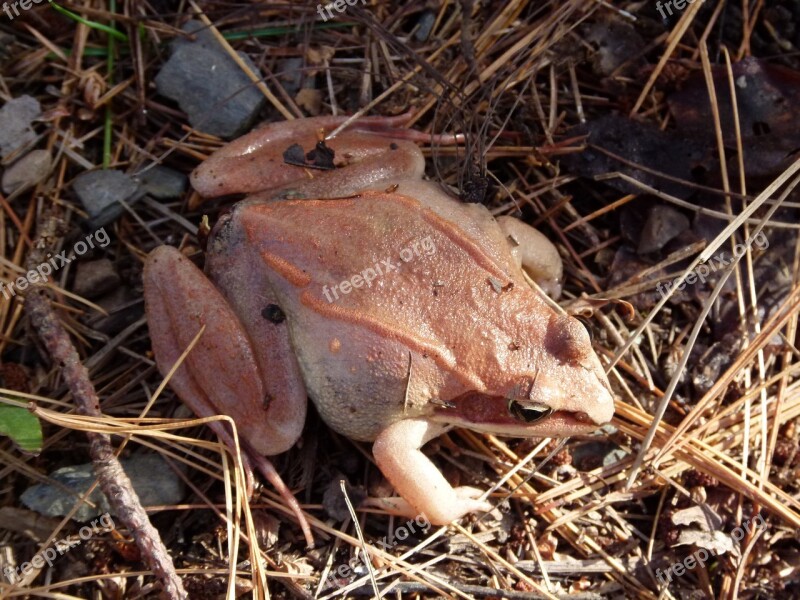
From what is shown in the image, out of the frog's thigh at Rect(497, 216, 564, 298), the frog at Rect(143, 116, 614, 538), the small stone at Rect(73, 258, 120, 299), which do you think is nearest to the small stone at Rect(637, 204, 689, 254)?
the frog's thigh at Rect(497, 216, 564, 298)

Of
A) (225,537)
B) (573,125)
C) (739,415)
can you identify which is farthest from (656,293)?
(225,537)

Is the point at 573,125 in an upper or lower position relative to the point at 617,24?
lower

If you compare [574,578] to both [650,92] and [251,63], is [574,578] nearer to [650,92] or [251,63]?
[650,92]

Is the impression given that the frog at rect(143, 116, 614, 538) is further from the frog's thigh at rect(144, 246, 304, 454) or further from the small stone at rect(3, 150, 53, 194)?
the small stone at rect(3, 150, 53, 194)

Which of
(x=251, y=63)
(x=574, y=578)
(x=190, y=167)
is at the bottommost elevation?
(x=574, y=578)

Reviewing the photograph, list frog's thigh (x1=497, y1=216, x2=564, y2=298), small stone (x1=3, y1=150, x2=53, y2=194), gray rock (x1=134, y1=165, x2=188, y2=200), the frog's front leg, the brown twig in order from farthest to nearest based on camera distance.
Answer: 1. gray rock (x1=134, y1=165, x2=188, y2=200)
2. small stone (x1=3, y1=150, x2=53, y2=194)
3. frog's thigh (x1=497, y1=216, x2=564, y2=298)
4. the frog's front leg
5. the brown twig

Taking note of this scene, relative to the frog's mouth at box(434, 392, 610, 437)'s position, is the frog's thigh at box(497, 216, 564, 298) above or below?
above

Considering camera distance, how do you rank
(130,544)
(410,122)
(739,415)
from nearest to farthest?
(130,544), (739,415), (410,122)

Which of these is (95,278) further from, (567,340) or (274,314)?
(567,340)
